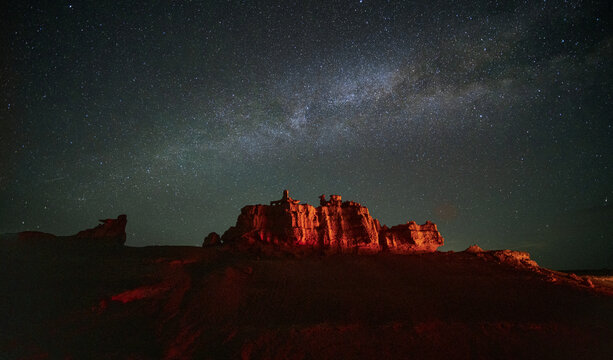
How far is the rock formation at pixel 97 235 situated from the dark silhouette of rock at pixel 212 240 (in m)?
9.40

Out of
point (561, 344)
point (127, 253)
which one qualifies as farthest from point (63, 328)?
point (561, 344)

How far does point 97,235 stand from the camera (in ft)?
104

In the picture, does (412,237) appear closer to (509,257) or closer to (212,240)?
(509,257)

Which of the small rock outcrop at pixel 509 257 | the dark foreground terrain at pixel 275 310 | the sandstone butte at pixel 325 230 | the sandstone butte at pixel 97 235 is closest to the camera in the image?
the dark foreground terrain at pixel 275 310

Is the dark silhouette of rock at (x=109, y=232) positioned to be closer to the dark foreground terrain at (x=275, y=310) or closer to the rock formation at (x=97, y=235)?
the rock formation at (x=97, y=235)

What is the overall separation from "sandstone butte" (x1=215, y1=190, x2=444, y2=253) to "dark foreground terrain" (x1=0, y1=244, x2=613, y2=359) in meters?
6.85

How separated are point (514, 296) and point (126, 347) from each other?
29.7 m

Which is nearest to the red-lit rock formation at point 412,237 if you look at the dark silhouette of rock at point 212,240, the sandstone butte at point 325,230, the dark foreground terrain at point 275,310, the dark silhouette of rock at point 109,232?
the sandstone butte at point 325,230

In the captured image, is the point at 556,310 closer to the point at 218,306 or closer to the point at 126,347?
the point at 218,306

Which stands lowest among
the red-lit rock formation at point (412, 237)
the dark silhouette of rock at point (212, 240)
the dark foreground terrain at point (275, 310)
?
the dark foreground terrain at point (275, 310)

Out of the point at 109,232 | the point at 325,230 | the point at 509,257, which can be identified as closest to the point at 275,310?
the point at 325,230

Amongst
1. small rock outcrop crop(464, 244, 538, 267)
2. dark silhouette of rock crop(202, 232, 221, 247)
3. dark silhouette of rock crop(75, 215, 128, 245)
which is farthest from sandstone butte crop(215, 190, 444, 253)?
dark silhouette of rock crop(75, 215, 128, 245)

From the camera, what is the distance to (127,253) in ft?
93.0

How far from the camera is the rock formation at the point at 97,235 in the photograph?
94.5 ft
